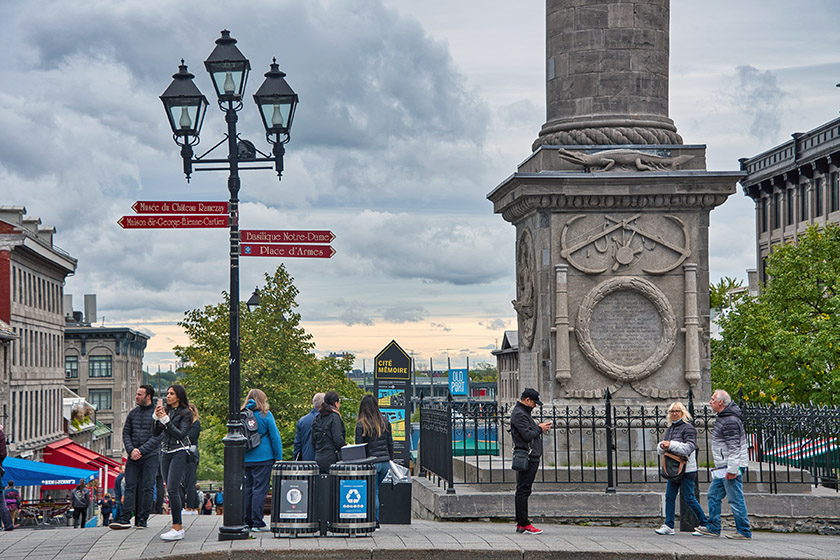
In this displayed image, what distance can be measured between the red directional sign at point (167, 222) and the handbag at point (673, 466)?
6089 mm

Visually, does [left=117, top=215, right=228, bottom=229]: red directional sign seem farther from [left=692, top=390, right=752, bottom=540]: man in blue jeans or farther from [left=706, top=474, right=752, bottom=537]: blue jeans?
[left=706, top=474, right=752, bottom=537]: blue jeans

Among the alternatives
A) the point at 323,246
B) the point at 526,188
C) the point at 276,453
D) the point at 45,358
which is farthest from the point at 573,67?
the point at 45,358

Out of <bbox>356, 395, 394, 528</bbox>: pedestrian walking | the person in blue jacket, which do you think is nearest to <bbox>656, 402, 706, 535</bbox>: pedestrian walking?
<bbox>356, 395, 394, 528</bbox>: pedestrian walking

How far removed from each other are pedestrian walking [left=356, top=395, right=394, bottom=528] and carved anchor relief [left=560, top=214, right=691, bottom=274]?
4388 mm

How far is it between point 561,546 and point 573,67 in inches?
325

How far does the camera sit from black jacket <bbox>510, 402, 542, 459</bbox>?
14047 mm

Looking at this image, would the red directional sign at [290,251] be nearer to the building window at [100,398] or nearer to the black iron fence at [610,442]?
the black iron fence at [610,442]

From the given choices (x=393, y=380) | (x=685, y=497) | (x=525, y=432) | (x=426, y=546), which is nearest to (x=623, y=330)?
(x=685, y=497)

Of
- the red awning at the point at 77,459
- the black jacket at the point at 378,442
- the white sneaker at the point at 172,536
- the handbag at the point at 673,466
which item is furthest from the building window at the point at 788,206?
the white sneaker at the point at 172,536

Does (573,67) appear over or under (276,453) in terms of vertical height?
over

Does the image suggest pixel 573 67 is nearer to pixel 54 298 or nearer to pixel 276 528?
pixel 276 528

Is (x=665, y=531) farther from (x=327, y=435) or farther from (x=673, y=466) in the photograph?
(x=327, y=435)

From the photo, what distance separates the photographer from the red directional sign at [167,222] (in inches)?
536

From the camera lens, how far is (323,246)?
13953 mm
